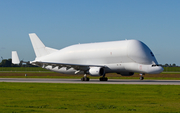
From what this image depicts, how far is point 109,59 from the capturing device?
46406 mm

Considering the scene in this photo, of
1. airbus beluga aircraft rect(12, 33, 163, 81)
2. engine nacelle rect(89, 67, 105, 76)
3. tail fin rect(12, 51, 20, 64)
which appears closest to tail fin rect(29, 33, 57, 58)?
airbus beluga aircraft rect(12, 33, 163, 81)

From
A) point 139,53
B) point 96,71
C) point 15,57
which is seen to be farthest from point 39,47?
point 139,53

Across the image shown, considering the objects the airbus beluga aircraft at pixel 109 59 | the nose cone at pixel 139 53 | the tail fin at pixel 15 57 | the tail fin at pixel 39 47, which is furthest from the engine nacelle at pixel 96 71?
the tail fin at pixel 39 47

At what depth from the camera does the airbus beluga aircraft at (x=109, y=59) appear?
1729 inches

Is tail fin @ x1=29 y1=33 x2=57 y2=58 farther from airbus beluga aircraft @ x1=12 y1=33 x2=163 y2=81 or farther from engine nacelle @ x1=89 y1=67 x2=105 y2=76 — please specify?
engine nacelle @ x1=89 y1=67 x2=105 y2=76

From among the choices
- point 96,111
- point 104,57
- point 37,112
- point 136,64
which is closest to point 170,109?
point 96,111

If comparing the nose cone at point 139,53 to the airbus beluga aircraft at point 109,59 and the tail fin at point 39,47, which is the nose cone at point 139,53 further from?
the tail fin at point 39,47

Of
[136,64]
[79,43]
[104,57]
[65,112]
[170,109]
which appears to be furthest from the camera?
[79,43]

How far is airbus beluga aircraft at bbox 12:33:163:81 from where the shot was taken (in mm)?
43906

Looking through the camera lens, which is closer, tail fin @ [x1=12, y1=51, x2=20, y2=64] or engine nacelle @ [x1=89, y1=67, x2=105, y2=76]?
engine nacelle @ [x1=89, y1=67, x2=105, y2=76]

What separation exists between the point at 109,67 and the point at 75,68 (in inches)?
229

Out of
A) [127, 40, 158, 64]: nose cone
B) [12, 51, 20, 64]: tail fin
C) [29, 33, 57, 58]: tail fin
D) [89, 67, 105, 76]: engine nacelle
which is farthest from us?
[29, 33, 57, 58]: tail fin

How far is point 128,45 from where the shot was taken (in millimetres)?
44719

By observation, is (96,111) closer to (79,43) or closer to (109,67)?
(109,67)
